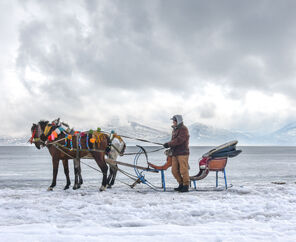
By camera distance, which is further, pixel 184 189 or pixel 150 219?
pixel 184 189

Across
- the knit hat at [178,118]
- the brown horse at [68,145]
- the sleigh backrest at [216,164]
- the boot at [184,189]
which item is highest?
the knit hat at [178,118]

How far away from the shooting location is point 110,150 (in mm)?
9055

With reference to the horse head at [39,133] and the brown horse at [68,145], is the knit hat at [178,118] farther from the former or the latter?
the horse head at [39,133]

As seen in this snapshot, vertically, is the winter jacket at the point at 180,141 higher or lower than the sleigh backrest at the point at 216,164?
higher

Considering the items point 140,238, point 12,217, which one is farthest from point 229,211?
point 12,217

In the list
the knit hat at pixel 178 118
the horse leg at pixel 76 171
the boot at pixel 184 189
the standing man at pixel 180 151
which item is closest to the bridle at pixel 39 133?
the horse leg at pixel 76 171

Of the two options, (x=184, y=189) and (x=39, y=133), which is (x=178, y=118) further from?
→ (x=39, y=133)

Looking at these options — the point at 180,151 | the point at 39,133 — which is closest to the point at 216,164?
the point at 180,151

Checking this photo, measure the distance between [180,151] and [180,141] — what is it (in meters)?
0.33

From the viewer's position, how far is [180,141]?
25.7 feet

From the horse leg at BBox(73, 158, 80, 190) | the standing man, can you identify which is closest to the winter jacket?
the standing man

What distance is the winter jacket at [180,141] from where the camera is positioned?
7.84 metres

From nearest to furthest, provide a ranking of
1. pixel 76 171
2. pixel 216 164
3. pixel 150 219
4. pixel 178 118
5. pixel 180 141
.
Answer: pixel 150 219 < pixel 180 141 < pixel 178 118 < pixel 216 164 < pixel 76 171

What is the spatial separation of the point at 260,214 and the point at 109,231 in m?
3.06
